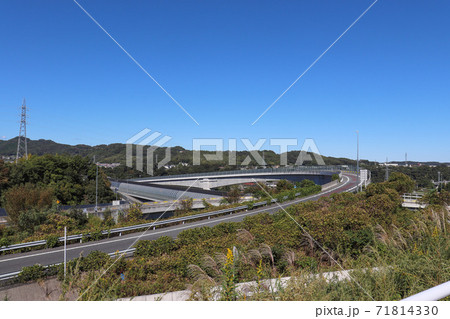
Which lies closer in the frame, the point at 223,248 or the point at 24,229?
the point at 223,248

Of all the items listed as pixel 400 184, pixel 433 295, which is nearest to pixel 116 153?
pixel 400 184

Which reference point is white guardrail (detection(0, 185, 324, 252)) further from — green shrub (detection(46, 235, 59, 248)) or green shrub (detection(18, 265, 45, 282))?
green shrub (detection(18, 265, 45, 282))

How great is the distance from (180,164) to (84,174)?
14.9m

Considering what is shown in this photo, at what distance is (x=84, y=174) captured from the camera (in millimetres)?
36656

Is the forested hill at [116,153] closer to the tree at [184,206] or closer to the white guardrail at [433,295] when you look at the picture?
the tree at [184,206]

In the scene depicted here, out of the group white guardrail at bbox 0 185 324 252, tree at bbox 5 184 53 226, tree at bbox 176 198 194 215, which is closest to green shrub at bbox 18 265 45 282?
white guardrail at bbox 0 185 324 252

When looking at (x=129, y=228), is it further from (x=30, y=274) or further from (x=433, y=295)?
(x=433, y=295)

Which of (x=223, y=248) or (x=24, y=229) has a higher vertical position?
(x=223, y=248)

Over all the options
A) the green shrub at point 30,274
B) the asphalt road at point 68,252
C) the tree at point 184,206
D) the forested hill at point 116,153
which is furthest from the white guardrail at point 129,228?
the tree at point 184,206

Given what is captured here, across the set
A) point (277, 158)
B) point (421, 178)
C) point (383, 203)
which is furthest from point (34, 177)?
point (421, 178)

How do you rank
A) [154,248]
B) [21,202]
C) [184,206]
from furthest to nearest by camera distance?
[184,206]
[21,202]
[154,248]

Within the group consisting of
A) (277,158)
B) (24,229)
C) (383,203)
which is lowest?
(24,229)
